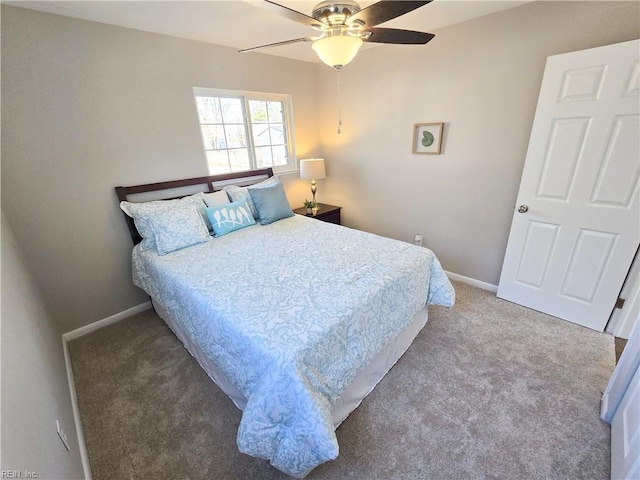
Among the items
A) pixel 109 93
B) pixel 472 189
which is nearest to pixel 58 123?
pixel 109 93

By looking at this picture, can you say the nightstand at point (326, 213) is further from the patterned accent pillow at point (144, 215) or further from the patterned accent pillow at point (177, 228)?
the patterned accent pillow at point (144, 215)

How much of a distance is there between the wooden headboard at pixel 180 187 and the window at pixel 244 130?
11 centimetres

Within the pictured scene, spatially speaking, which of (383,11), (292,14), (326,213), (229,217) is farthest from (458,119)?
(229,217)

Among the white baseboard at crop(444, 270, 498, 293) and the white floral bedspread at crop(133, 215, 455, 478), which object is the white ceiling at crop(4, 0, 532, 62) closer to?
the white floral bedspread at crop(133, 215, 455, 478)

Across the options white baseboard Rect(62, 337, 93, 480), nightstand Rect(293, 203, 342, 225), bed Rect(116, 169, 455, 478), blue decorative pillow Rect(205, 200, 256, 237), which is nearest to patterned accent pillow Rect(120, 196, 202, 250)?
bed Rect(116, 169, 455, 478)

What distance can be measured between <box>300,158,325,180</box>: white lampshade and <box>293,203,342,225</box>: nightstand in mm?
447

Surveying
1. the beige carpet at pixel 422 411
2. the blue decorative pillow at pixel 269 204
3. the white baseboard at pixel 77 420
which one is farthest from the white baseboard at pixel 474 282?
the white baseboard at pixel 77 420

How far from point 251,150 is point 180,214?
1.30 metres

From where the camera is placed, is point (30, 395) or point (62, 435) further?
point (62, 435)

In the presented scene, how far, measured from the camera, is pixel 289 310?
56.5 inches

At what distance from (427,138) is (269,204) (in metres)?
1.76

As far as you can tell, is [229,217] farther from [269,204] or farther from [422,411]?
[422,411]

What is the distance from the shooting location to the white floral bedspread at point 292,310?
1.18 metres

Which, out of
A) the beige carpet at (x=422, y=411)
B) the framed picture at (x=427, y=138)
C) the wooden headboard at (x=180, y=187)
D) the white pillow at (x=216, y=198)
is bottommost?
the beige carpet at (x=422, y=411)
